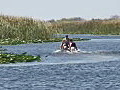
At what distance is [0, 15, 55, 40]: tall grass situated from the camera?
215 feet

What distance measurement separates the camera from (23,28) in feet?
220

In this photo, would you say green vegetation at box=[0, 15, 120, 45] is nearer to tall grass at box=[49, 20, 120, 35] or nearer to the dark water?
the dark water

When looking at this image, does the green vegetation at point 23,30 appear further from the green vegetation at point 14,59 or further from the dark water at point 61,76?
the dark water at point 61,76

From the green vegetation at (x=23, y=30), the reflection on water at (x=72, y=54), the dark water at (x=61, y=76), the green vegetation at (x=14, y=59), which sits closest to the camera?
the dark water at (x=61, y=76)

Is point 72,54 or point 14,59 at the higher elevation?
point 14,59

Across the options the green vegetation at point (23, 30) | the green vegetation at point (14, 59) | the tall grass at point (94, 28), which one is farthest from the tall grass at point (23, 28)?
the tall grass at point (94, 28)

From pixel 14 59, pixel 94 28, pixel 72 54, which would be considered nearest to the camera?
pixel 14 59

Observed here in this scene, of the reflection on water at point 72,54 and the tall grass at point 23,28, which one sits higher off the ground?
the tall grass at point 23,28

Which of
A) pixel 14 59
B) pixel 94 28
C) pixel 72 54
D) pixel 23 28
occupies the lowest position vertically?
pixel 72 54

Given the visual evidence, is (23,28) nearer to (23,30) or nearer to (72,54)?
(23,30)

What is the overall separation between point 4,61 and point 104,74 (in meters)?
9.73

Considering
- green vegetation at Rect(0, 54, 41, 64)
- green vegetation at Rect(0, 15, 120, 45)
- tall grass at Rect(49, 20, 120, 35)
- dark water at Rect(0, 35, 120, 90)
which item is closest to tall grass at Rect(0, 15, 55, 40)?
green vegetation at Rect(0, 15, 120, 45)

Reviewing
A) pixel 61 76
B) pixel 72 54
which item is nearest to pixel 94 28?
pixel 72 54

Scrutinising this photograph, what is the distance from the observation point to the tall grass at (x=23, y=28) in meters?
65.5
